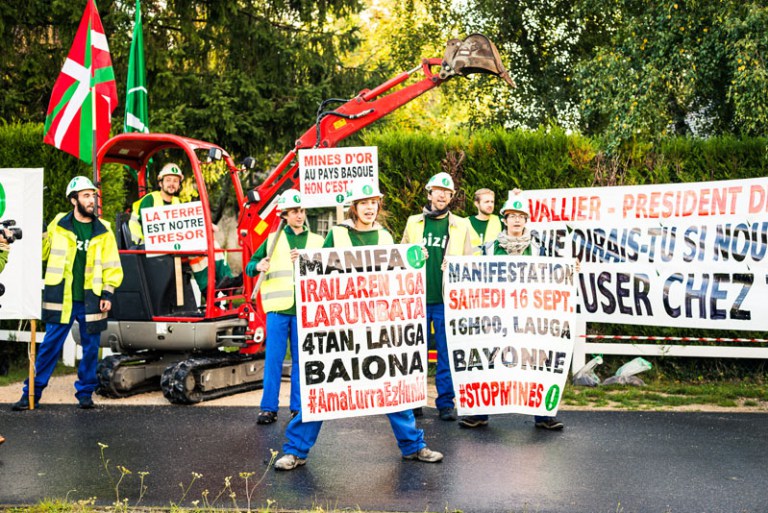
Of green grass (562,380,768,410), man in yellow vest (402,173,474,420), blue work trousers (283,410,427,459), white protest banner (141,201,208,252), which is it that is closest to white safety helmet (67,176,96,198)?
white protest banner (141,201,208,252)

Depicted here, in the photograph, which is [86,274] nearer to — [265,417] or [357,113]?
[265,417]

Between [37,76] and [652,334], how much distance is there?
13590 millimetres

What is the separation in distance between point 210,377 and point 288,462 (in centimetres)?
357

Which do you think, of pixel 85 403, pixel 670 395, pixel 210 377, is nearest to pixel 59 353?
pixel 85 403

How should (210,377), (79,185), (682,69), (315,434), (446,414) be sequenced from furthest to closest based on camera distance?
(682,69)
(210,377)
(79,185)
(446,414)
(315,434)

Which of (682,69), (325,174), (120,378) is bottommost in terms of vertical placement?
(120,378)

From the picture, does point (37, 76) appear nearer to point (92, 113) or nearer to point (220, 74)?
point (220, 74)

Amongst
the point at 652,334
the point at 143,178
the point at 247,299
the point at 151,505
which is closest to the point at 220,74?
the point at 143,178

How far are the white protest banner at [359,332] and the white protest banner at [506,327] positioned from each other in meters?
1.38

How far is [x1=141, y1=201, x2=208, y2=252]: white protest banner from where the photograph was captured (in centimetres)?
1053

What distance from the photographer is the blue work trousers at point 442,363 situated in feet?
29.4

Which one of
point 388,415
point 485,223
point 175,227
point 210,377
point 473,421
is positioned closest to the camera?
point 388,415

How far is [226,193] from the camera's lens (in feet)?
77.4

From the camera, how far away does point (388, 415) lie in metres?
7.16
